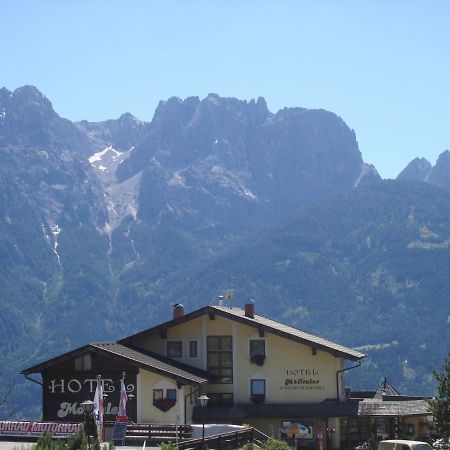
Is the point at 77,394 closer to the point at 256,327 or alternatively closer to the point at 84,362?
the point at 84,362

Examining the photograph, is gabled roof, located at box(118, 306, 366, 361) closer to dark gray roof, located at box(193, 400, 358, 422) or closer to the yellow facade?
the yellow facade

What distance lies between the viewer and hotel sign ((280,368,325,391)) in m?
64.2

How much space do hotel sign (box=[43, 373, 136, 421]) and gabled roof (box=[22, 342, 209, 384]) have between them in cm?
101

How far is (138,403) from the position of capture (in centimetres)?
5841

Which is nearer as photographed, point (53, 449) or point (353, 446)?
point (53, 449)

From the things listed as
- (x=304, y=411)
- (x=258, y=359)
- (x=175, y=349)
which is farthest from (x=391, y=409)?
(x=175, y=349)

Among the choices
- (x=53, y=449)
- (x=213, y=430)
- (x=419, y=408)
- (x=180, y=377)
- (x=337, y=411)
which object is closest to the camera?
(x=53, y=449)

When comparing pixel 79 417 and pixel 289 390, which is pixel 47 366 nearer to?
pixel 79 417

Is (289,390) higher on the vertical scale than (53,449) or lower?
higher

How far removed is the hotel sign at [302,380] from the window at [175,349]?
6.60 meters

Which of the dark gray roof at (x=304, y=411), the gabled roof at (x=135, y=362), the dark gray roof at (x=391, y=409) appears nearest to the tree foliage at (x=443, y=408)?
the dark gray roof at (x=391, y=409)

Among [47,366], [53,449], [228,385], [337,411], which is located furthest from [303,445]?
[53,449]

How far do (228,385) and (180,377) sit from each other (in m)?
8.28

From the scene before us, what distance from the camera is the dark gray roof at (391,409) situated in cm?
6235
